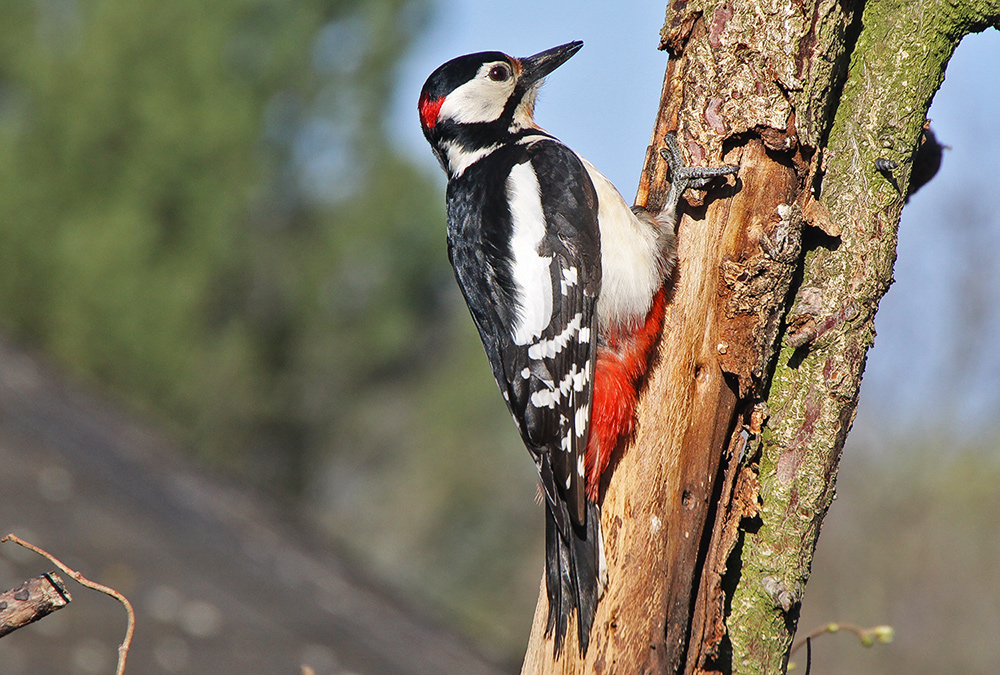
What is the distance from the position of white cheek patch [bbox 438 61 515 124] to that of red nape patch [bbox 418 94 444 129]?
0.6 inches

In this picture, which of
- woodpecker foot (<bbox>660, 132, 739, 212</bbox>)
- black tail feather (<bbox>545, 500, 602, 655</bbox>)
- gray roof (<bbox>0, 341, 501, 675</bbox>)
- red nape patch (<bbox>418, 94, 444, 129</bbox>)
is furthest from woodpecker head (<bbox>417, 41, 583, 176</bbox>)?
gray roof (<bbox>0, 341, 501, 675</bbox>)

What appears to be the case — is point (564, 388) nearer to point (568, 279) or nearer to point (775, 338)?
point (568, 279)

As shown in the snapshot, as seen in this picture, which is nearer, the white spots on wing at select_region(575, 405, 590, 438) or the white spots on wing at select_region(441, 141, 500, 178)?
the white spots on wing at select_region(575, 405, 590, 438)

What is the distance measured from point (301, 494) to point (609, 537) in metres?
15.0

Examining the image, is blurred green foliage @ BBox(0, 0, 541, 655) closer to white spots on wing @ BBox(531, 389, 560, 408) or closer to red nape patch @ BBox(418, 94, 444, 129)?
red nape patch @ BBox(418, 94, 444, 129)

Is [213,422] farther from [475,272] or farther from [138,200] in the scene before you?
[475,272]

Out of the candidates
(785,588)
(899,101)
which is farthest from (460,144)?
(785,588)

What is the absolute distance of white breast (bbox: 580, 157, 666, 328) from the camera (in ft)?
7.42

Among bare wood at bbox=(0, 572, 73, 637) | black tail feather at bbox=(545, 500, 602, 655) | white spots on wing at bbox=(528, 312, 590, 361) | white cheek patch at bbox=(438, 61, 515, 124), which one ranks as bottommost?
bare wood at bbox=(0, 572, 73, 637)

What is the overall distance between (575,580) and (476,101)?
1.66 m

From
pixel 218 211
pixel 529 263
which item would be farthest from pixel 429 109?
pixel 218 211

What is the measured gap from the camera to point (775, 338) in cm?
203

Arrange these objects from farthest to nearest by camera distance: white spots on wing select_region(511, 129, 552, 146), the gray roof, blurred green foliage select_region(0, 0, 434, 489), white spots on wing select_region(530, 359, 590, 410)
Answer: blurred green foliage select_region(0, 0, 434, 489), the gray roof, white spots on wing select_region(511, 129, 552, 146), white spots on wing select_region(530, 359, 590, 410)

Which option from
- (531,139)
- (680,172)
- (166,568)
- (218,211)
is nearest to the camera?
(680,172)
